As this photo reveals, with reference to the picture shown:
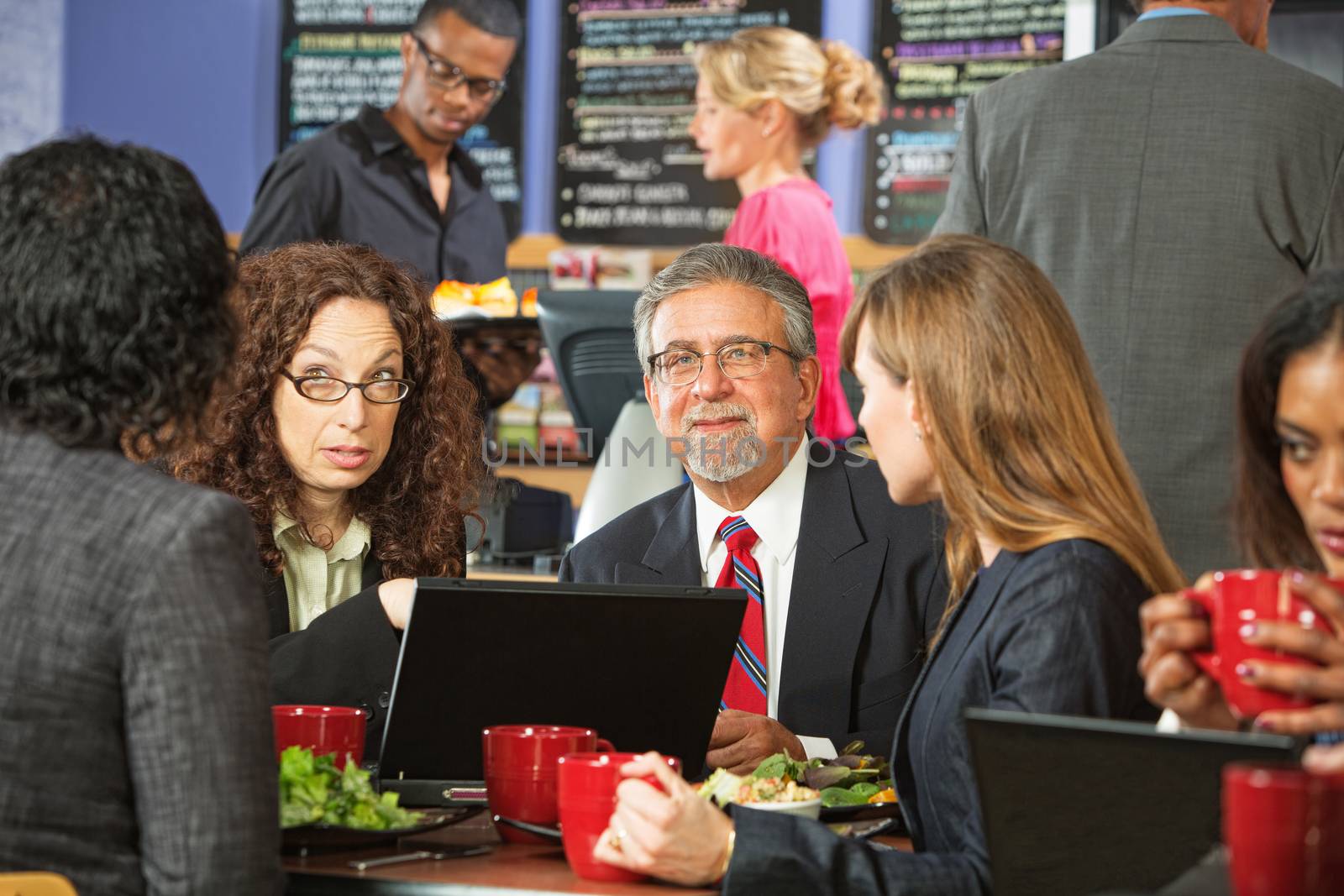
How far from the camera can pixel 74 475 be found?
108 centimetres

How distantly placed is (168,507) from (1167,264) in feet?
5.64

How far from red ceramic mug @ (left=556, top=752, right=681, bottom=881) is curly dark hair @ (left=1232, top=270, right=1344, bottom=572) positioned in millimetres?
530

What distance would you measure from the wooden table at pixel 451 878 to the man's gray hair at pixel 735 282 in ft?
3.68

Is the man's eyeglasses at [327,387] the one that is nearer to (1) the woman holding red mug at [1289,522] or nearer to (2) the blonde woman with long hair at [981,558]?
(2) the blonde woman with long hair at [981,558]

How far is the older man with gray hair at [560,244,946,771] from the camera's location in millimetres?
2016

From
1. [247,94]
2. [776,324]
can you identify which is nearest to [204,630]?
[776,324]

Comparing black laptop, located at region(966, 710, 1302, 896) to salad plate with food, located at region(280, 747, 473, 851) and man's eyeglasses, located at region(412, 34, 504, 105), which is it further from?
man's eyeglasses, located at region(412, 34, 504, 105)

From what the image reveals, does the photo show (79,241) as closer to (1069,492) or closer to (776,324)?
(1069,492)

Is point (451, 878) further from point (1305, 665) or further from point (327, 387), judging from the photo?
point (327, 387)

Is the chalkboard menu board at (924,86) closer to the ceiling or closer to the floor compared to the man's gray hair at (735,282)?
closer to the ceiling

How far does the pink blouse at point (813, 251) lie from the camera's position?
307 centimetres

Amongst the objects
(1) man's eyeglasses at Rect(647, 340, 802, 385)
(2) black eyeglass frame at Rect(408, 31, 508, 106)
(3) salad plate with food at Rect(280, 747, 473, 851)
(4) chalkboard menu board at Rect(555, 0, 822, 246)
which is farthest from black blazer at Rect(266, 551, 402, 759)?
(4) chalkboard menu board at Rect(555, 0, 822, 246)

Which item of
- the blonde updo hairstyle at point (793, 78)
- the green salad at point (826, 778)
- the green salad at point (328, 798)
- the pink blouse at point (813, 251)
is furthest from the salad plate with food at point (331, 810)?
the blonde updo hairstyle at point (793, 78)

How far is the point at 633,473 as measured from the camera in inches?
112
